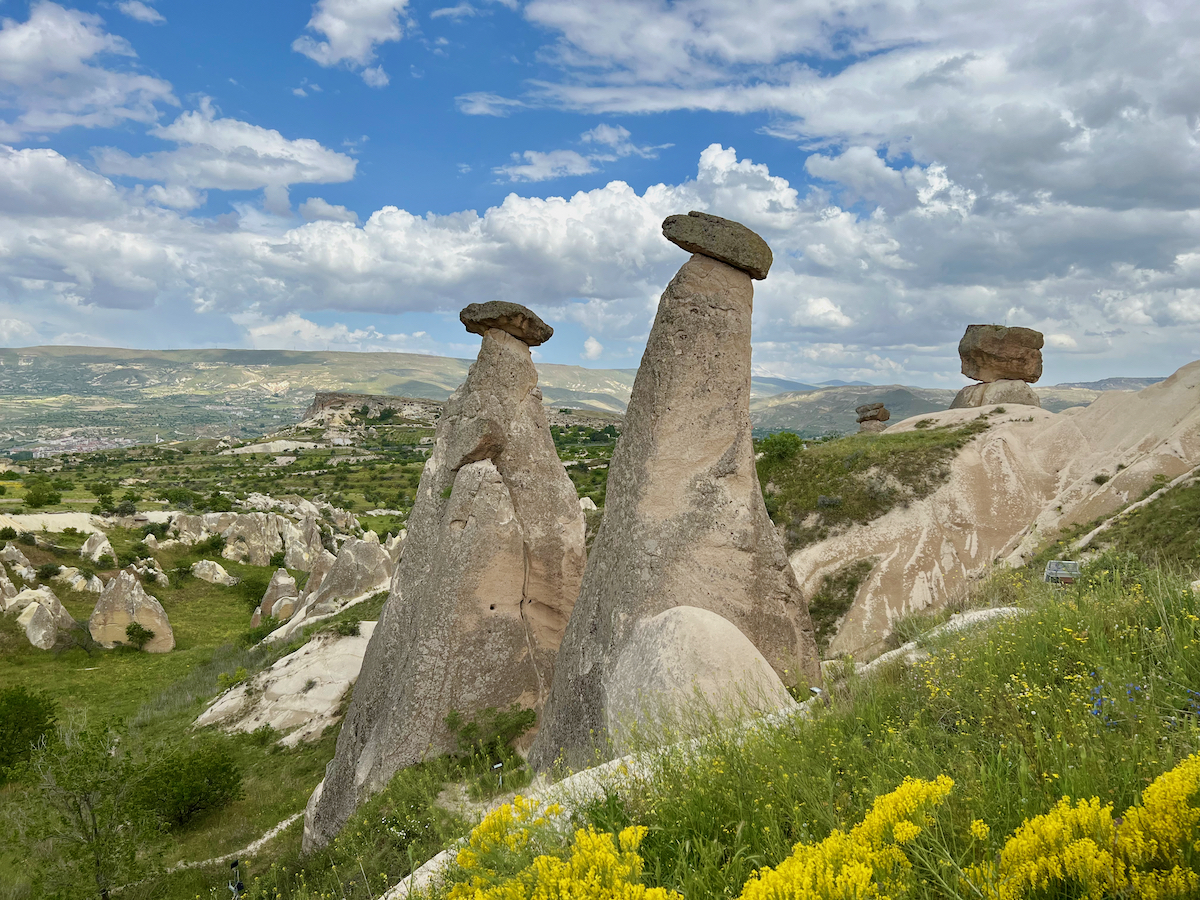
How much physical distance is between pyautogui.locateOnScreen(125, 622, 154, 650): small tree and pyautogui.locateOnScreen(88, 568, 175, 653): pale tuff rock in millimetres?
162

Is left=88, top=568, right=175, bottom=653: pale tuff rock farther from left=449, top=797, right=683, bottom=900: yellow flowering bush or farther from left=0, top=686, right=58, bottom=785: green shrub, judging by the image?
left=449, top=797, right=683, bottom=900: yellow flowering bush

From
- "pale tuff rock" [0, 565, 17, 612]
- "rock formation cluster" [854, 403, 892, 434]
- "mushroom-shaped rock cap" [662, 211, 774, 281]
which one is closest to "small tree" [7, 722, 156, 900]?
"mushroom-shaped rock cap" [662, 211, 774, 281]

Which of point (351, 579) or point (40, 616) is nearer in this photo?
point (351, 579)

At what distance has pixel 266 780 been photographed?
17.9 metres

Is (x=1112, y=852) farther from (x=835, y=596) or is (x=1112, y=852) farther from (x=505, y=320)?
(x=835, y=596)

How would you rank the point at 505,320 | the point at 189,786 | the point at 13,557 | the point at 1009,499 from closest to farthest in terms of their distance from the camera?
the point at 505,320, the point at 189,786, the point at 1009,499, the point at 13,557

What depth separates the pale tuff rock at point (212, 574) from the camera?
45969 mm

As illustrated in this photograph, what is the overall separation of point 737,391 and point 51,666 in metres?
37.7

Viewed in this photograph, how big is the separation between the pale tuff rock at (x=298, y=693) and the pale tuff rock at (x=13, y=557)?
1017 inches

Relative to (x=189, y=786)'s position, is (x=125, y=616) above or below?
below

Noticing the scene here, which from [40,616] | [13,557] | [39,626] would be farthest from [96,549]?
[39,626]

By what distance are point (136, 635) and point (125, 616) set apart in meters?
1.17

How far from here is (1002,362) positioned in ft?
120

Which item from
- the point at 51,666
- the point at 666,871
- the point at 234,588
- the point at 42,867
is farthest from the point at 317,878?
the point at 234,588
